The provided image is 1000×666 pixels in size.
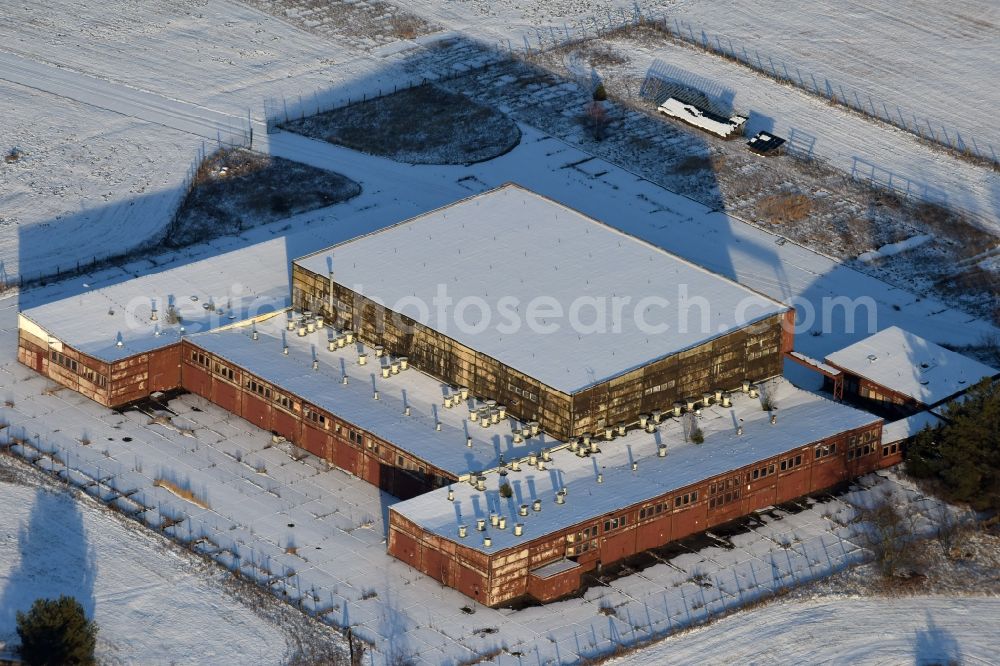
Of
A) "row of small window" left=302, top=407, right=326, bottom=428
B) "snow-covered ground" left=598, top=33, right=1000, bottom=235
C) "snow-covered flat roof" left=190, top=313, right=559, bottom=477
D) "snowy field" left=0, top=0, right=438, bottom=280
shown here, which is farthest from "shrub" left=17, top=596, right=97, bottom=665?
"snow-covered ground" left=598, top=33, right=1000, bottom=235

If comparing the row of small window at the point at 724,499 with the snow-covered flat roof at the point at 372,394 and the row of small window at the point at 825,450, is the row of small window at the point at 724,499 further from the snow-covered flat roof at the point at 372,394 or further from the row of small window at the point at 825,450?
the snow-covered flat roof at the point at 372,394

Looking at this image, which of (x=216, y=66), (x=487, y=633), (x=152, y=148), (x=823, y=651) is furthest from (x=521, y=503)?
(x=216, y=66)

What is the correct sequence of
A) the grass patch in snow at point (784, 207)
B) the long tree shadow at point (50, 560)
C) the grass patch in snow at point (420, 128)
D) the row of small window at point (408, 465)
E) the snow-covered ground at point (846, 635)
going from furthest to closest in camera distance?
the grass patch in snow at point (420, 128) < the grass patch in snow at point (784, 207) < the row of small window at point (408, 465) < the long tree shadow at point (50, 560) < the snow-covered ground at point (846, 635)

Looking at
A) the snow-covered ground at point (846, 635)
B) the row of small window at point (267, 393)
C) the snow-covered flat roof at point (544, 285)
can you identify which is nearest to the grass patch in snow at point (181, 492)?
the row of small window at point (267, 393)

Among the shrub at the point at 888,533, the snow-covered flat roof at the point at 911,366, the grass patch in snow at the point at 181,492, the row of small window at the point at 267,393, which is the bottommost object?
the grass patch in snow at the point at 181,492

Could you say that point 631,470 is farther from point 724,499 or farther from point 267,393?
point 267,393

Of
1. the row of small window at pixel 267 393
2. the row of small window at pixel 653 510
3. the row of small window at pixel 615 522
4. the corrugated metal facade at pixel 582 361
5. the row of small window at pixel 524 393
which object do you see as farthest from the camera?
the row of small window at pixel 267 393
